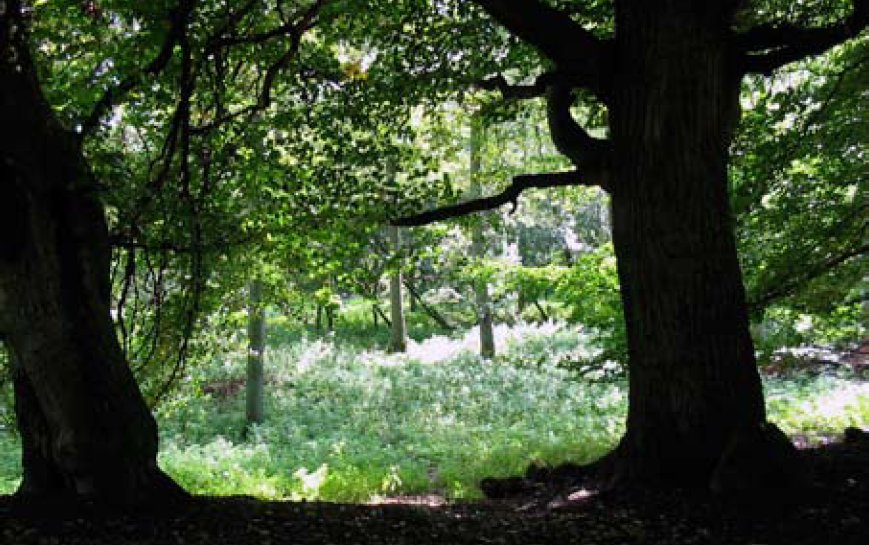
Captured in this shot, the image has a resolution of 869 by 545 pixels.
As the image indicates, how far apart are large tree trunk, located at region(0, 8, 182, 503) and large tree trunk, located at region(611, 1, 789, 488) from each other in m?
3.00

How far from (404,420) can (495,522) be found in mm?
9875

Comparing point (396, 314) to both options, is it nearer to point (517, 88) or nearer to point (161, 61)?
point (517, 88)

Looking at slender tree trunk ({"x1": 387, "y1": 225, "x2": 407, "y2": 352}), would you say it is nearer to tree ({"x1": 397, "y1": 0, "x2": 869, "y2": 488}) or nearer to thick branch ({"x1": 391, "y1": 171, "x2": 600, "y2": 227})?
thick branch ({"x1": 391, "y1": 171, "x2": 600, "y2": 227})

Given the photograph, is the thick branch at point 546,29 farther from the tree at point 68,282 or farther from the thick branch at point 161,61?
the thick branch at point 161,61

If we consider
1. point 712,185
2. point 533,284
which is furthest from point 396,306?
point 712,185

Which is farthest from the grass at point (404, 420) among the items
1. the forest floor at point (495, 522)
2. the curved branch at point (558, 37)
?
the curved branch at point (558, 37)

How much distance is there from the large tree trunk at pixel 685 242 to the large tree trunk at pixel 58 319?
3.00m

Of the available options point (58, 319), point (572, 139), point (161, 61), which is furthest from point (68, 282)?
point (572, 139)

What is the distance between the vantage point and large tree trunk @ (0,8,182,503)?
140 inches

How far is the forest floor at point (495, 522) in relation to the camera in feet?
11.6

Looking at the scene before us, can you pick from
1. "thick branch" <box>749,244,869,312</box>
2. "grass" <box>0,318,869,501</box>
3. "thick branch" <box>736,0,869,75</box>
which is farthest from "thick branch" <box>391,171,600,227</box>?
"grass" <box>0,318,869,501</box>

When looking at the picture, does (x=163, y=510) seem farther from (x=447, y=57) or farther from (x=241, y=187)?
(x=447, y=57)

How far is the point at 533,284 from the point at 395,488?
318 centimetres

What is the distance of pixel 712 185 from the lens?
179 inches
